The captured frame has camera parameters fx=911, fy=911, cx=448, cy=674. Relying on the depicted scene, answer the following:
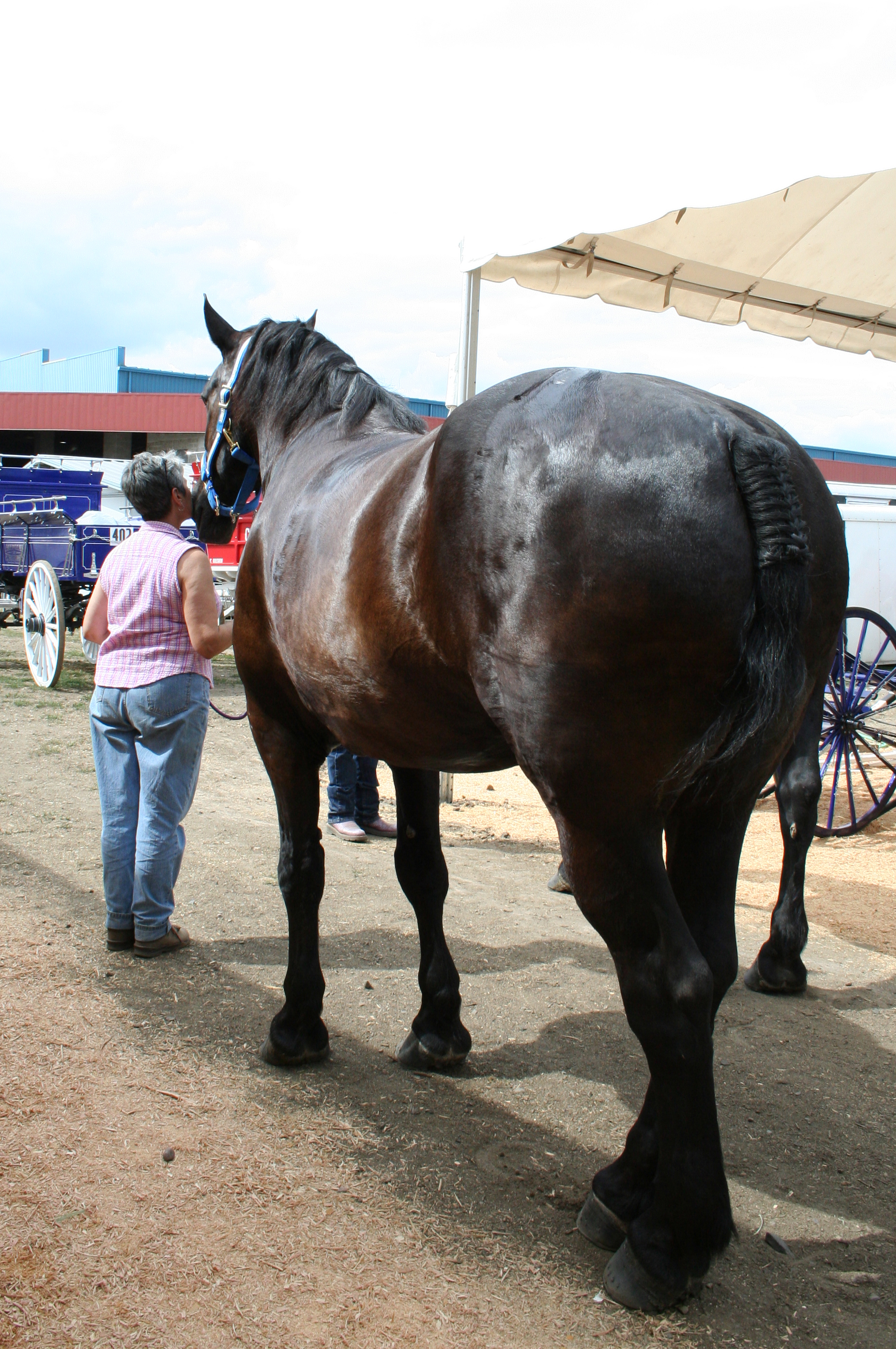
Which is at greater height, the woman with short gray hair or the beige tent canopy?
the beige tent canopy

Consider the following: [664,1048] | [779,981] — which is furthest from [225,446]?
[779,981]

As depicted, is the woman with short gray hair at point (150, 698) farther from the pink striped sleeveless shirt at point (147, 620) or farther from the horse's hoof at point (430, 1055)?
the horse's hoof at point (430, 1055)

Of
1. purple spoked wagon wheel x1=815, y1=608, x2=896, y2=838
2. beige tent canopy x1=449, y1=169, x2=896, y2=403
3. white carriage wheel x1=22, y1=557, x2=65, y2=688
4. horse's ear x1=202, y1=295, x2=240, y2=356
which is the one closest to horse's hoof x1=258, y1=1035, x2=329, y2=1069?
horse's ear x1=202, y1=295, x2=240, y2=356

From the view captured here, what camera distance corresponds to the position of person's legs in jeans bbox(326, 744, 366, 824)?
5.27 meters

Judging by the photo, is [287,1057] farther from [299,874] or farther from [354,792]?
[354,792]

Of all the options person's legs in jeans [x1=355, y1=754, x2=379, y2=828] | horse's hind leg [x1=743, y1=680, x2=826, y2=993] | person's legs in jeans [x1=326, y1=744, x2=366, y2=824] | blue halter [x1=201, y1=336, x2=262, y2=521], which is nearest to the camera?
blue halter [x1=201, y1=336, x2=262, y2=521]

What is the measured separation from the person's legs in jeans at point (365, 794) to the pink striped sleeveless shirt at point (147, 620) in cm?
212

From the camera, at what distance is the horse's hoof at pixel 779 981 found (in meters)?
3.28

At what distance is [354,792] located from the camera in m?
5.37

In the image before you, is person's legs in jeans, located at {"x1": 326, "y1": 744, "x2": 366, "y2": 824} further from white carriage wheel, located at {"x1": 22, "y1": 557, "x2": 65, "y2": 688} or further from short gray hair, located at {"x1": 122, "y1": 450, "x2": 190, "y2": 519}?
white carriage wheel, located at {"x1": 22, "y1": 557, "x2": 65, "y2": 688}

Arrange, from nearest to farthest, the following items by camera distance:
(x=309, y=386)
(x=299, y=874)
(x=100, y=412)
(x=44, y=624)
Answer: (x=299, y=874)
(x=309, y=386)
(x=44, y=624)
(x=100, y=412)

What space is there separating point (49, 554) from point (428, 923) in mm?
8740

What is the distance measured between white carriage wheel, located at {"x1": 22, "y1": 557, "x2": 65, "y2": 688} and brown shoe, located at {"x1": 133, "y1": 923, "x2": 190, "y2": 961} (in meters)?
6.37

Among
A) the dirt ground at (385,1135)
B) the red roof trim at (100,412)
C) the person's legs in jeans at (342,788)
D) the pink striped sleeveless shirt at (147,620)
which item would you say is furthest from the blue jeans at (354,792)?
the red roof trim at (100,412)
